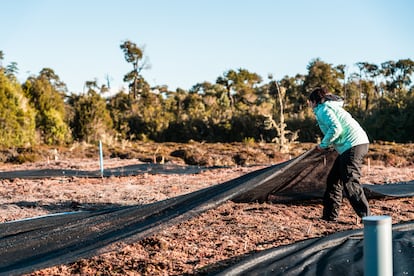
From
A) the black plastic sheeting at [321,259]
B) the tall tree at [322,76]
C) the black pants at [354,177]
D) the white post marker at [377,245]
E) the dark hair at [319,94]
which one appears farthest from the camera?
the tall tree at [322,76]

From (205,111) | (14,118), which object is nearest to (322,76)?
(205,111)

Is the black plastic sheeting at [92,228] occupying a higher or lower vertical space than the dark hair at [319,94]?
lower

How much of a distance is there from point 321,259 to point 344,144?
131cm

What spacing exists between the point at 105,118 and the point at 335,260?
54.2 feet

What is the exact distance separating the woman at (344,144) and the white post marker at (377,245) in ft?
7.67

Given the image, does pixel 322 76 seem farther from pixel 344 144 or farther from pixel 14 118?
pixel 344 144

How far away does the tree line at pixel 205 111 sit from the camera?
A: 16.4m

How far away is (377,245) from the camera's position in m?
1.62

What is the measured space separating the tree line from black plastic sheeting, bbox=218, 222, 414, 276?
31.5 ft

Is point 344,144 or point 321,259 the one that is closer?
point 321,259

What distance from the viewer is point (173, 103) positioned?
30.9 metres

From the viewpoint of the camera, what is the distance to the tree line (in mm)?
16359

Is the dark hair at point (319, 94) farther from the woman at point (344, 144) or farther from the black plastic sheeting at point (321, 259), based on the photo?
the black plastic sheeting at point (321, 259)

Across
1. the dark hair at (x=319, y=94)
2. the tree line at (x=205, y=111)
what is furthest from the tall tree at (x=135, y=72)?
the dark hair at (x=319, y=94)
